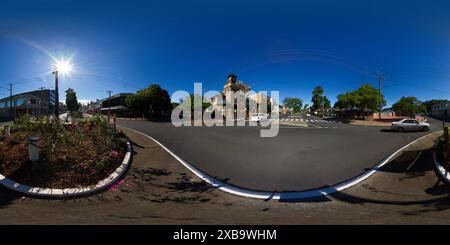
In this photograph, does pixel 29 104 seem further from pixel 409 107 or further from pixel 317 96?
pixel 409 107

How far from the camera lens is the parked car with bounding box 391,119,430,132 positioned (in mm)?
16425

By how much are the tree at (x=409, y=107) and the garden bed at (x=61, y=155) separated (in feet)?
74.8

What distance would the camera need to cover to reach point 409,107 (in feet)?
63.1

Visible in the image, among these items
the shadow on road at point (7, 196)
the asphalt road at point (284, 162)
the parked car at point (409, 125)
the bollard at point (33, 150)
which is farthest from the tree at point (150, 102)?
the parked car at point (409, 125)

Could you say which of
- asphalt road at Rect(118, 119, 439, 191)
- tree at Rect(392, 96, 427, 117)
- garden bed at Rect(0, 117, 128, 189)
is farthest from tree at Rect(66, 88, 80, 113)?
tree at Rect(392, 96, 427, 117)

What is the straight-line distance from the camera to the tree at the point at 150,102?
33.1 ft

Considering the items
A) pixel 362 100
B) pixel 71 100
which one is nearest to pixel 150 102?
pixel 71 100

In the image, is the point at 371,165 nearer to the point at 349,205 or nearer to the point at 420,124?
the point at 349,205

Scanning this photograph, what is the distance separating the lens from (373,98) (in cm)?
2567

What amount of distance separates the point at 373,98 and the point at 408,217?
26920mm

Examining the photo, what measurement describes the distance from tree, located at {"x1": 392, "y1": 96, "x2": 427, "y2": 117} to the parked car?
3.03 m

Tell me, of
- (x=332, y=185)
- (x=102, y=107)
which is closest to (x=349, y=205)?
(x=332, y=185)

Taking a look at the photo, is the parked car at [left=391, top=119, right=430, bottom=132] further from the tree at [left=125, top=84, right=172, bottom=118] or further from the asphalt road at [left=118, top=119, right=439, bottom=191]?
the tree at [left=125, top=84, right=172, bottom=118]
